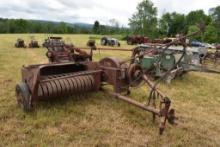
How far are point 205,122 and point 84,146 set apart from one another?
232 centimetres

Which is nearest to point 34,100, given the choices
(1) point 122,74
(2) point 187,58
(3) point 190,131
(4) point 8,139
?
(4) point 8,139

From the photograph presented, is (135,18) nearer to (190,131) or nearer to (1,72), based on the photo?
(1,72)

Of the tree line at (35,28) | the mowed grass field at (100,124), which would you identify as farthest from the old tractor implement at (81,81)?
the tree line at (35,28)

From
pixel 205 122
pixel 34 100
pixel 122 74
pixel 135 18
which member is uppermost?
pixel 135 18

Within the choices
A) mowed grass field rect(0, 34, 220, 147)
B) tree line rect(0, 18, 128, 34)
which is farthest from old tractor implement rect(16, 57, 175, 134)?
tree line rect(0, 18, 128, 34)

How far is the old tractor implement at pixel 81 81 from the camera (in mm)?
4367

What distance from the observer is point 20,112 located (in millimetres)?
4543

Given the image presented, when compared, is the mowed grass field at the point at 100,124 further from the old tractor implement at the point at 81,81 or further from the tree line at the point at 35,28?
the tree line at the point at 35,28

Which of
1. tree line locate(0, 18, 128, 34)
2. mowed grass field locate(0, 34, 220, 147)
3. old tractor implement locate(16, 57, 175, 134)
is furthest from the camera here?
tree line locate(0, 18, 128, 34)

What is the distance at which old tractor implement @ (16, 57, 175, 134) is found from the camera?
437 centimetres

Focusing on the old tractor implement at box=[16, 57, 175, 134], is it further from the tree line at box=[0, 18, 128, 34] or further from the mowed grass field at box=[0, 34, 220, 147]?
the tree line at box=[0, 18, 128, 34]

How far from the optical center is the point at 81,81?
495 cm

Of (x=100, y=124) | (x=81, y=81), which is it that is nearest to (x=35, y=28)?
(x=81, y=81)

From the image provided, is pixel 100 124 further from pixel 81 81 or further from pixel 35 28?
pixel 35 28
